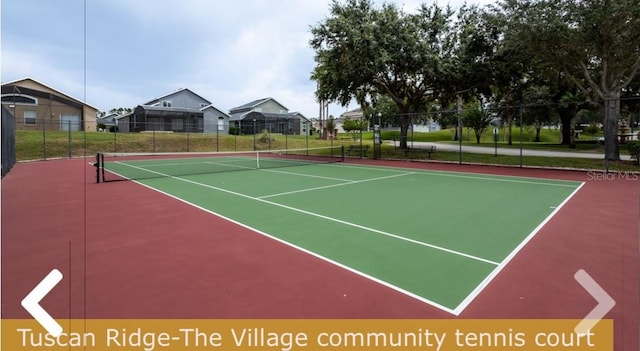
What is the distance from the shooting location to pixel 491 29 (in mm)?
22016

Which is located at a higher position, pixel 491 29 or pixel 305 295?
pixel 491 29

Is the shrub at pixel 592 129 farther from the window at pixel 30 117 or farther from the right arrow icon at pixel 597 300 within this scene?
the window at pixel 30 117

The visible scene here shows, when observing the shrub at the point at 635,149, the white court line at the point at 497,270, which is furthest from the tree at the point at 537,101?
the white court line at the point at 497,270

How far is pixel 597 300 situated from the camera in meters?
3.49

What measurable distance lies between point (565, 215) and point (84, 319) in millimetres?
8051

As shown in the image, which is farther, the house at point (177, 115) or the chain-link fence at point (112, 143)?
the house at point (177, 115)

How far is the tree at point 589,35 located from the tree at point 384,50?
462 centimetres

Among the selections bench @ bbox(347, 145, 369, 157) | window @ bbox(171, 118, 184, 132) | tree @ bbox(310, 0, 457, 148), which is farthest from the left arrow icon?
window @ bbox(171, 118, 184, 132)

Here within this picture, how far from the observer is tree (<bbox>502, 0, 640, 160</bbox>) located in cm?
1555

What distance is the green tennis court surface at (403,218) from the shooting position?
164 inches

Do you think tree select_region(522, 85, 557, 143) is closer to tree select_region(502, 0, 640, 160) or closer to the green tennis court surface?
tree select_region(502, 0, 640, 160)

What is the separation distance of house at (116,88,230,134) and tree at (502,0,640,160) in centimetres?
2914

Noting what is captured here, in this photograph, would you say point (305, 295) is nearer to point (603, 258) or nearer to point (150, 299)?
point (150, 299)

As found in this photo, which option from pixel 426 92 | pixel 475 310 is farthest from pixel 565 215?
pixel 426 92
